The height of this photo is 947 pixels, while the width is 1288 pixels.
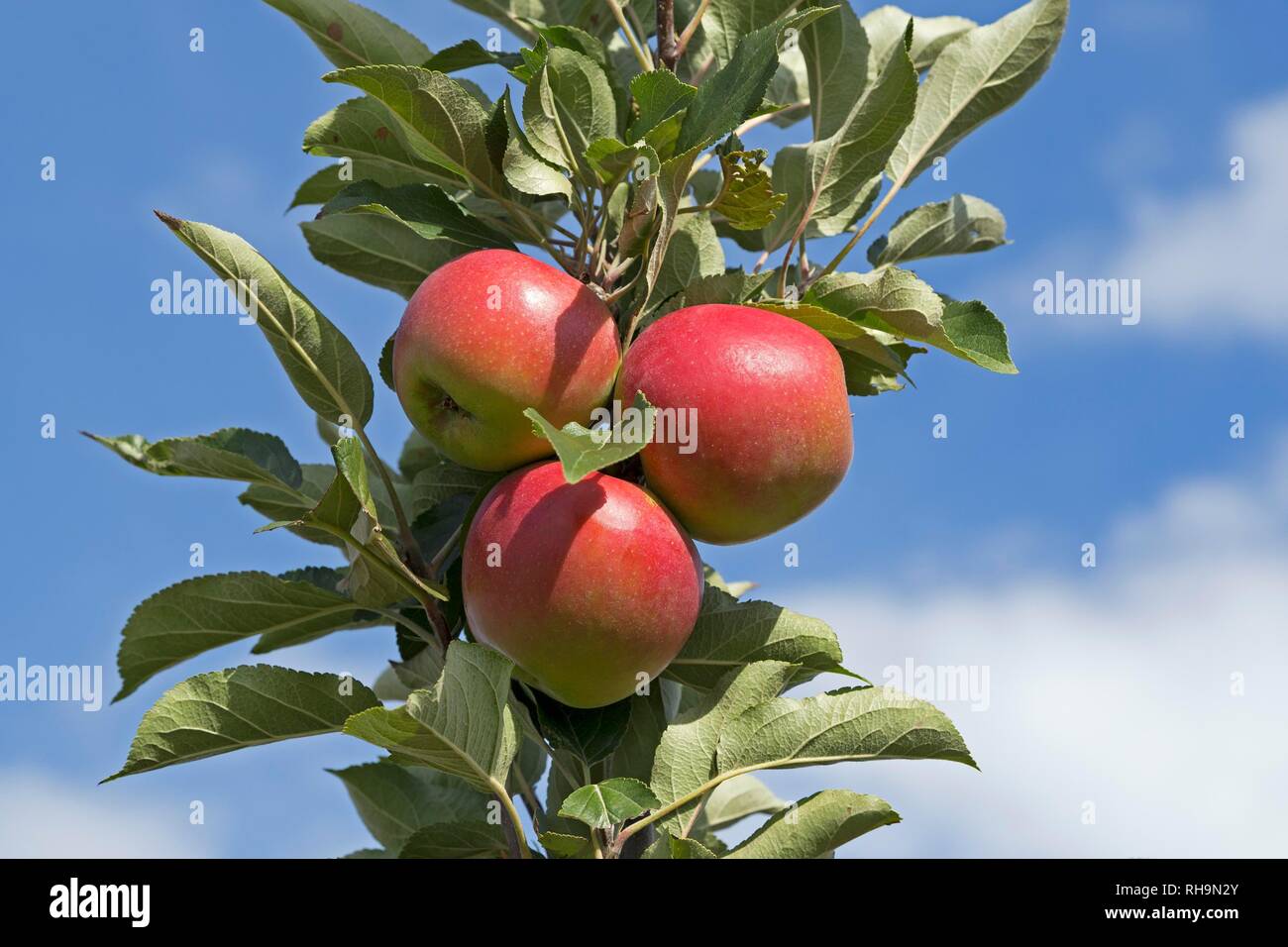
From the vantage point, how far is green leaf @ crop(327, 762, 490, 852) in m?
2.58

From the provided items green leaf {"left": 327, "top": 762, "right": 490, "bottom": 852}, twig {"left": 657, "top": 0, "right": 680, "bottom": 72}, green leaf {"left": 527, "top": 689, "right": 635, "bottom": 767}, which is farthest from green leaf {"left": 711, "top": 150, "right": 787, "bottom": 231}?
green leaf {"left": 327, "top": 762, "right": 490, "bottom": 852}

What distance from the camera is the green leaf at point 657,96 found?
2.03 m

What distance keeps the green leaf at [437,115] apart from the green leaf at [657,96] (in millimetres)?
277

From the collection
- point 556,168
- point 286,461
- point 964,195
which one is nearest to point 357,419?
point 286,461

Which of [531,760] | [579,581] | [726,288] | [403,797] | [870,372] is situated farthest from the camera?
[403,797]

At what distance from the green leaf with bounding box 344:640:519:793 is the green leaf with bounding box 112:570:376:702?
39 cm

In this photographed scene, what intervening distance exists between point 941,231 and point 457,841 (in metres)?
1.59

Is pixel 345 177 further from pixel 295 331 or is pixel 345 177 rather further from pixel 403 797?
pixel 403 797

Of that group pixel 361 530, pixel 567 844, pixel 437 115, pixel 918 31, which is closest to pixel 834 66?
pixel 918 31

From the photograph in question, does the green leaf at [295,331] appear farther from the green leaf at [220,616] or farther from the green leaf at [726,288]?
the green leaf at [726,288]

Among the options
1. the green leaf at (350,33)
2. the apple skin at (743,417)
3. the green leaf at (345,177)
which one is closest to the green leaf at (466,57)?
the green leaf at (350,33)

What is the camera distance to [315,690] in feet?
6.54

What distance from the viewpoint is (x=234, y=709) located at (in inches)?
78.6

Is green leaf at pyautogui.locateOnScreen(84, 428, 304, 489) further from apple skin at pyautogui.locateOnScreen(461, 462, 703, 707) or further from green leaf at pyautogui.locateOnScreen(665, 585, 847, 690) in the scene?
green leaf at pyautogui.locateOnScreen(665, 585, 847, 690)
